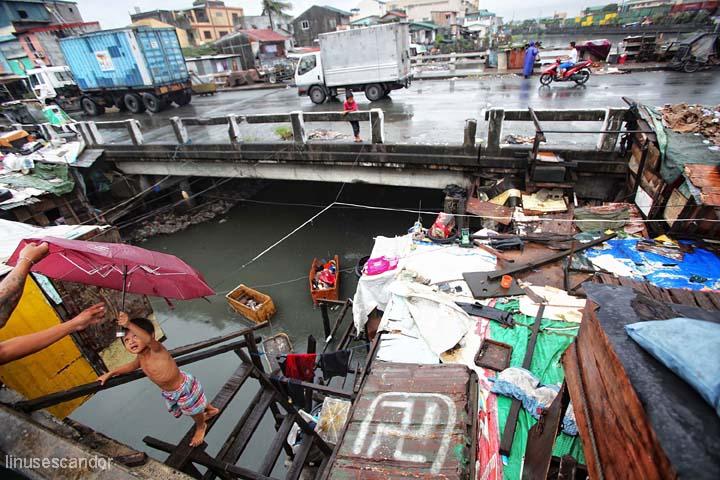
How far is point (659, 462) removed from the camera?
133 centimetres

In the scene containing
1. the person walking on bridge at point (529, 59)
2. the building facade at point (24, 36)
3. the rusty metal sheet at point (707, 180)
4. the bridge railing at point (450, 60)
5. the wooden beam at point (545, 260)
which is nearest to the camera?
the rusty metal sheet at point (707, 180)

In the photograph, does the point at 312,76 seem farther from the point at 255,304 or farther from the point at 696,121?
the point at 696,121

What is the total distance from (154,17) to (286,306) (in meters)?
54.1

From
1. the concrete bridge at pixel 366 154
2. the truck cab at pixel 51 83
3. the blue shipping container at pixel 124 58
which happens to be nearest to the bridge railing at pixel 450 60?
the concrete bridge at pixel 366 154

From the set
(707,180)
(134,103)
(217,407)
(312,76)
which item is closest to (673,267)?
(707,180)

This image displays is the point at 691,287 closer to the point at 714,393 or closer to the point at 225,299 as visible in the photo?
the point at 714,393

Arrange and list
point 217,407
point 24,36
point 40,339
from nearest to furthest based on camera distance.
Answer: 1. point 40,339
2. point 217,407
3. point 24,36

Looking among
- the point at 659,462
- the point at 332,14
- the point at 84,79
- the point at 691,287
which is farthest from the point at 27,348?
the point at 332,14

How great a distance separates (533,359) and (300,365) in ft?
14.4

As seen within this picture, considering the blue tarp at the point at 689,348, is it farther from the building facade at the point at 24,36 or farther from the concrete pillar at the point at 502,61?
the building facade at the point at 24,36

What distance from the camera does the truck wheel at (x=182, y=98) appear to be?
2111 cm

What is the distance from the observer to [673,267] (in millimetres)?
6078

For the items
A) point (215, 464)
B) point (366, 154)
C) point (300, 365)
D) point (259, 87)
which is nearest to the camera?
point (215, 464)

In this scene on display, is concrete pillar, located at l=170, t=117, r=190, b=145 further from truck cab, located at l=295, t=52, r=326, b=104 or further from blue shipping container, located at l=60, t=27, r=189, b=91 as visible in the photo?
blue shipping container, located at l=60, t=27, r=189, b=91
